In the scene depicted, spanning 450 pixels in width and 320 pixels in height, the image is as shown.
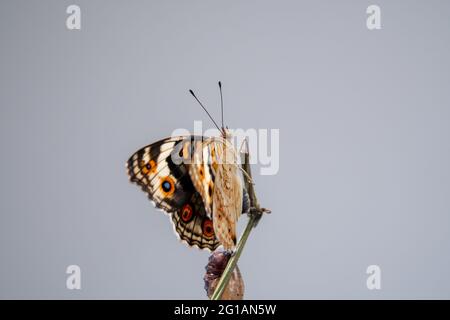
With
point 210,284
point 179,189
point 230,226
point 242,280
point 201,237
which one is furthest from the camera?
point 179,189

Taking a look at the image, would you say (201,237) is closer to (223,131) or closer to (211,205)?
(211,205)

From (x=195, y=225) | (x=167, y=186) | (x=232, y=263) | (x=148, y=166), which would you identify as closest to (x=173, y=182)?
(x=167, y=186)

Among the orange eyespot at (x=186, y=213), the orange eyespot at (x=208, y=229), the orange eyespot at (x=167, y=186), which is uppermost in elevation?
the orange eyespot at (x=167, y=186)

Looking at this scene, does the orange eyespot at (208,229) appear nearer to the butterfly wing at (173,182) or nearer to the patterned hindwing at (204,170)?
the butterfly wing at (173,182)

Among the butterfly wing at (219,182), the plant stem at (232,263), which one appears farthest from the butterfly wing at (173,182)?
the plant stem at (232,263)

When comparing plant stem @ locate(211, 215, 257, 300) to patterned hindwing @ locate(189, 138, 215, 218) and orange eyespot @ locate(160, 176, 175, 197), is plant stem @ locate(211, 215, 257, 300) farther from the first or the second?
orange eyespot @ locate(160, 176, 175, 197)

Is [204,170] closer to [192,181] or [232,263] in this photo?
[192,181]

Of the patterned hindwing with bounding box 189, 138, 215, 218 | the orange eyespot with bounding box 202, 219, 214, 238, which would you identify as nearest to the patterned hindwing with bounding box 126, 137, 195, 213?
the patterned hindwing with bounding box 189, 138, 215, 218

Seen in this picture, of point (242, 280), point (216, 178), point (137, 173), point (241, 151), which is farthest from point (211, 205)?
point (242, 280)
